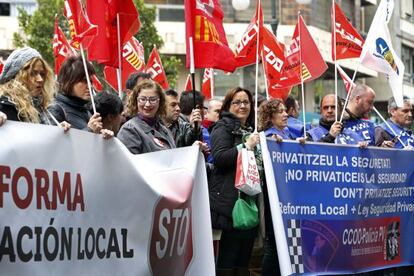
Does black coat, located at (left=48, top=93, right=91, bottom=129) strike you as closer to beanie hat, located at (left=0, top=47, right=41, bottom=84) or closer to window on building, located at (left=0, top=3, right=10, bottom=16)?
beanie hat, located at (left=0, top=47, right=41, bottom=84)

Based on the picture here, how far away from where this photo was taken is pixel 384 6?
9906 millimetres

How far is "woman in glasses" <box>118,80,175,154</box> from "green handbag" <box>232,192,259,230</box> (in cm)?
72

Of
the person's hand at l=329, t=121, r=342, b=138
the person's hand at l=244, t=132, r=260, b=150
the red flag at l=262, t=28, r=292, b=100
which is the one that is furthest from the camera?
the red flag at l=262, t=28, r=292, b=100

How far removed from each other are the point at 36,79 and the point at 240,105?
8.24 ft

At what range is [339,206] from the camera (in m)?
8.24

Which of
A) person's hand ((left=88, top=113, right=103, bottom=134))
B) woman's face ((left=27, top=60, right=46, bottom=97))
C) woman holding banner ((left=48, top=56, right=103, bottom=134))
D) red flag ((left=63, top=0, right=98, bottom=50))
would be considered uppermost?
red flag ((left=63, top=0, right=98, bottom=50))

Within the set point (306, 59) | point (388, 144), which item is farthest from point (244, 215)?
point (306, 59)

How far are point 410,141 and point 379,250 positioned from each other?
5.69ft

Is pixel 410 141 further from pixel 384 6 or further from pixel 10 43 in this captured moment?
pixel 10 43

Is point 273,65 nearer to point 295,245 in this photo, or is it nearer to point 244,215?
point 295,245

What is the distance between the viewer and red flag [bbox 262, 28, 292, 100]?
38.1ft

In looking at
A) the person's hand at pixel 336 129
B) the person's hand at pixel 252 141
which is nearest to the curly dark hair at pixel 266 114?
the person's hand at pixel 336 129

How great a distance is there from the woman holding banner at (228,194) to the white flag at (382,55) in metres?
2.38

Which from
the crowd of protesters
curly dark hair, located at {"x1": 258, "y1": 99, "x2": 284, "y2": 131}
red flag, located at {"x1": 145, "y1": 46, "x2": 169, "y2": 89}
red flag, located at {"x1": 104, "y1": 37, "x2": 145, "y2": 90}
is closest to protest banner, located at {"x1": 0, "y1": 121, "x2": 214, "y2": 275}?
the crowd of protesters
